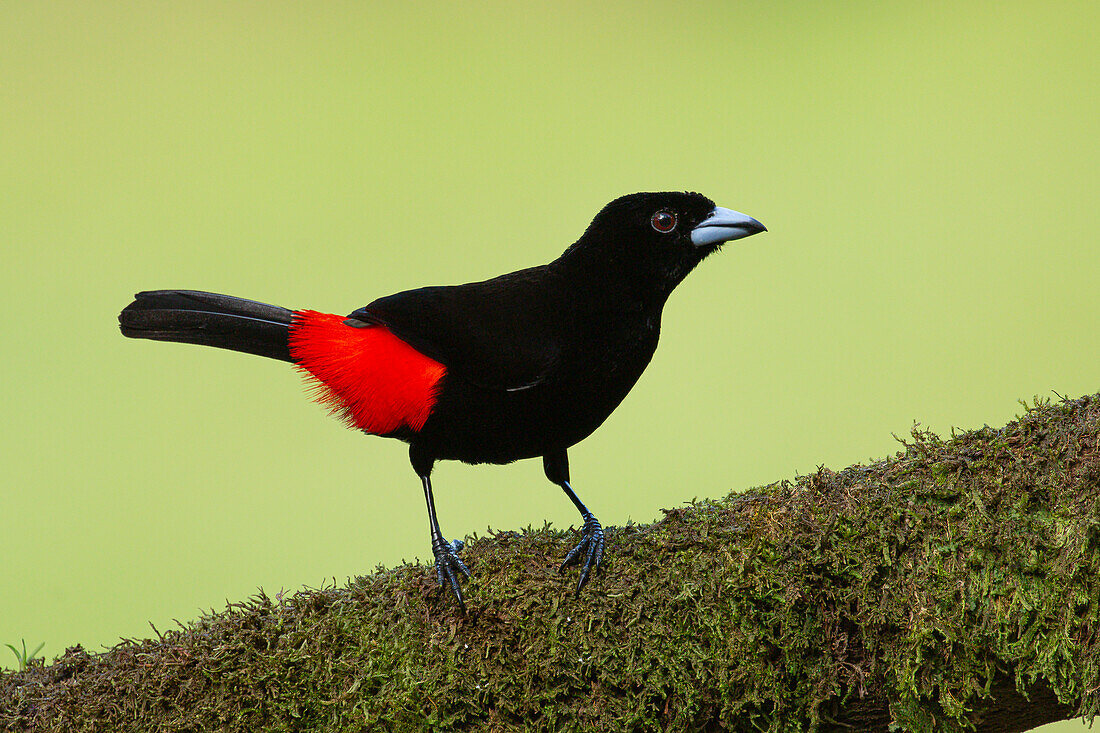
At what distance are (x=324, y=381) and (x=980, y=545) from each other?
1.94 meters

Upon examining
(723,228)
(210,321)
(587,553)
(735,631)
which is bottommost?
(735,631)

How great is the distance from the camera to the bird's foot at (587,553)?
2275 millimetres

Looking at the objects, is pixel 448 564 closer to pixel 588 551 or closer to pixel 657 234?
pixel 588 551

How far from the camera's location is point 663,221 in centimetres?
285

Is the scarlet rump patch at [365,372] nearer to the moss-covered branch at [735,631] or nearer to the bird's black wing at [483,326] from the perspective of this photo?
the bird's black wing at [483,326]

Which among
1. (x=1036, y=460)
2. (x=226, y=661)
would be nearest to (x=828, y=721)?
(x=1036, y=460)

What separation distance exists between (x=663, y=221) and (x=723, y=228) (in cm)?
19

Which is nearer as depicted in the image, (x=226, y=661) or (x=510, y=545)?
(x=226, y=661)

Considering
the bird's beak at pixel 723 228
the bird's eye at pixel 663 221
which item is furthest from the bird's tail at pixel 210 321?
the bird's beak at pixel 723 228

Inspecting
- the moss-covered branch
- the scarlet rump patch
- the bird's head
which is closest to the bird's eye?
the bird's head

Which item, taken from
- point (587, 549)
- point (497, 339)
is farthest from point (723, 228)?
point (587, 549)

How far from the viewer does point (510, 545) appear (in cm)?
246

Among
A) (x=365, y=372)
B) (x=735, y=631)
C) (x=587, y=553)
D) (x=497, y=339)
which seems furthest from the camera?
(x=365, y=372)

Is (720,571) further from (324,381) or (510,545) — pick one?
(324,381)
